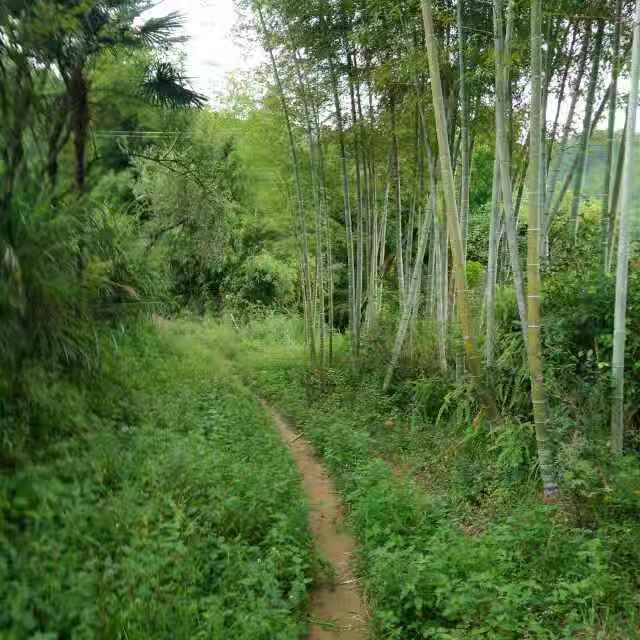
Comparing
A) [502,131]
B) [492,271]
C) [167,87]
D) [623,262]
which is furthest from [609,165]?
[167,87]

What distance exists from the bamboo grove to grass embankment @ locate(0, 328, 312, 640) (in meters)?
1.82

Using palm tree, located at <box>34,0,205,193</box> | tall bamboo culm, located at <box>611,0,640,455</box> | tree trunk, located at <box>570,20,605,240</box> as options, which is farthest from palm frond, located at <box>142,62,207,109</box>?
tall bamboo culm, located at <box>611,0,640,455</box>

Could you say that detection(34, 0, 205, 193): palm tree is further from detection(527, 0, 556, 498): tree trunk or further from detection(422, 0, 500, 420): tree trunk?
detection(527, 0, 556, 498): tree trunk

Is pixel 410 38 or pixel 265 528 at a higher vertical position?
pixel 410 38

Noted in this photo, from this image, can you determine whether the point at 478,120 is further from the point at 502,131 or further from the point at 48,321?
the point at 48,321

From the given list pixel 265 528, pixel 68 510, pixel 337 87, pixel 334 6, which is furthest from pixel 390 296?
pixel 68 510

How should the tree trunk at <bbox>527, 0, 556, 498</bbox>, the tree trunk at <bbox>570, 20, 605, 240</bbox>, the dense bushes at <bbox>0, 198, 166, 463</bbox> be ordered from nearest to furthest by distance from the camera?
the dense bushes at <bbox>0, 198, 166, 463</bbox>, the tree trunk at <bbox>527, 0, 556, 498</bbox>, the tree trunk at <bbox>570, 20, 605, 240</bbox>

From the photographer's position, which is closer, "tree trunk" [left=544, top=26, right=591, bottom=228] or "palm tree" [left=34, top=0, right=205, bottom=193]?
"palm tree" [left=34, top=0, right=205, bottom=193]

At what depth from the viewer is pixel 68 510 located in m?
2.87

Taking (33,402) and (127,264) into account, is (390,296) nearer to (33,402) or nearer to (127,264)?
(127,264)

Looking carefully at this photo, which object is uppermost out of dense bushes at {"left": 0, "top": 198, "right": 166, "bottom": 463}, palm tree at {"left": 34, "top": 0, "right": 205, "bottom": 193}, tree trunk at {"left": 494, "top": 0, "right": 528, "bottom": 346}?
palm tree at {"left": 34, "top": 0, "right": 205, "bottom": 193}

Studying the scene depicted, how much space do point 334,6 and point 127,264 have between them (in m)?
3.54

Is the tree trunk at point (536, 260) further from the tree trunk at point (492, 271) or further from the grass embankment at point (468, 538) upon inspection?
the tree trunk at point (492, 271)

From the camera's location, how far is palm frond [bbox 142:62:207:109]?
687 centimetres
